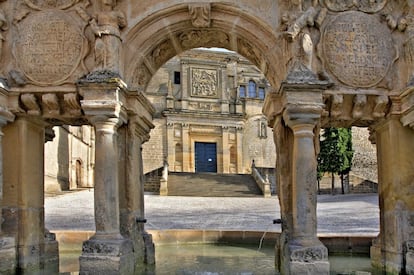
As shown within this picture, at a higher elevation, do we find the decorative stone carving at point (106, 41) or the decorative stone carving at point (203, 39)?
the decorative stone carving at point (203, 39)

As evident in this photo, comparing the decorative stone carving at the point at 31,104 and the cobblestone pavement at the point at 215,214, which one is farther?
the cobblestone pavement at the point at 215,214

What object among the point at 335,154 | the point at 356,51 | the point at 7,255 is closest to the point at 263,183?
the point at 335,154

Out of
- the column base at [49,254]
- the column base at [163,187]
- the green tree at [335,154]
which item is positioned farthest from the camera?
the green tree at [335,154]

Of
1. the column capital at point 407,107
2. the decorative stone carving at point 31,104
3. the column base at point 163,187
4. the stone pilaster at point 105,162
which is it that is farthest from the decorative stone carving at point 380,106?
the column base at point 163,187

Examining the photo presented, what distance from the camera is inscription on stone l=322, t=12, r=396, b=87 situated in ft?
25.3

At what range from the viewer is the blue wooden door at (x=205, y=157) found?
37719 millimetres

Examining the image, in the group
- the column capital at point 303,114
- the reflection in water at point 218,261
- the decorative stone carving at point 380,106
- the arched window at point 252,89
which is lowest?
the reflection in water at point 218,261

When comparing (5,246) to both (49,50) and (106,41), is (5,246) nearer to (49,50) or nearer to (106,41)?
(49,50)

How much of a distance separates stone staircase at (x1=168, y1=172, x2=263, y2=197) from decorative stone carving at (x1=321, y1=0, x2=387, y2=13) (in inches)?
750

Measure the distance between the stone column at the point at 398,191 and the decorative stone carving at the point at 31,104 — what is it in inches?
217

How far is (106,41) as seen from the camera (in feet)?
24.6

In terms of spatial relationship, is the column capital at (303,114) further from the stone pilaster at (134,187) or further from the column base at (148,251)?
the column base at (148,251)

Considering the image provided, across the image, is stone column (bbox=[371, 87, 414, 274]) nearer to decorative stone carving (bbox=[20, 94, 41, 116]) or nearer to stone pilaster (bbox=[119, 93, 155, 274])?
stone pilaster (bbox=[119, 93, 155, 274])

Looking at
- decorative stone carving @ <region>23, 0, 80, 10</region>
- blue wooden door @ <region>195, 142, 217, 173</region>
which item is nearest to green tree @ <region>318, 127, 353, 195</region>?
blue wooden door @ <region>195, 142, 217, 173</region>
